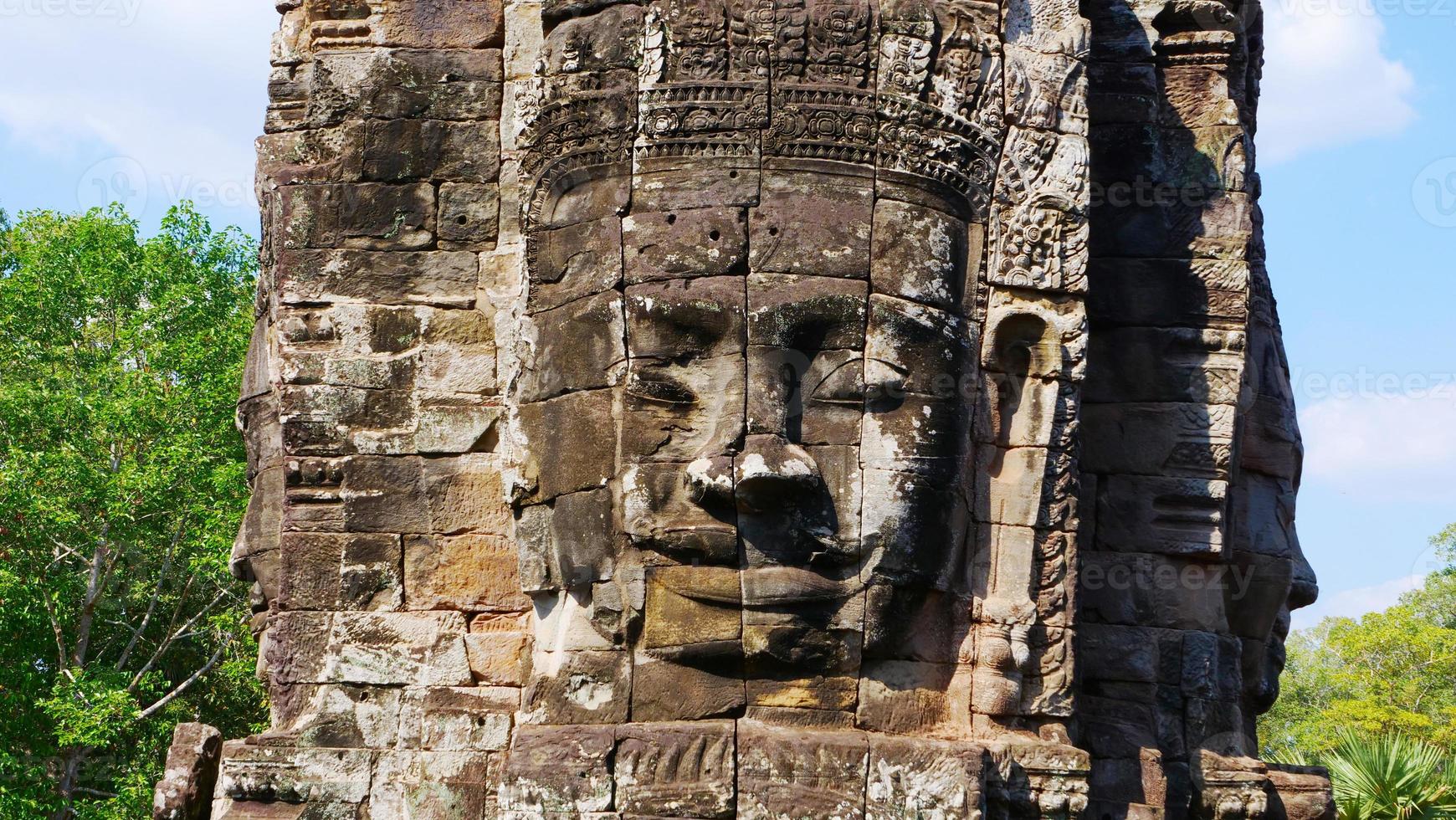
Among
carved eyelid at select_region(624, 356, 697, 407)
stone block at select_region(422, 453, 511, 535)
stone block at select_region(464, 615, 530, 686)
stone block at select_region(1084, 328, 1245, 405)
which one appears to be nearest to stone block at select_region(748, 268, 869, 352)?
carved eyelid at select_region(624, 356, 697, 407)

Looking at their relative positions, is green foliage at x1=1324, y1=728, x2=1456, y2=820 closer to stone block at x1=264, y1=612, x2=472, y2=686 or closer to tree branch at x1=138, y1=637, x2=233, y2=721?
stone block at x1=264, y1=612, x2=472, y2=686

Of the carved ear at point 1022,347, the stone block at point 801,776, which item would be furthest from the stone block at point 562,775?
the carved ear at point 1022,347

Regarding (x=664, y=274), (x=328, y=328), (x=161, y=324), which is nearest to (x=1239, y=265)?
(x=664, y=274)

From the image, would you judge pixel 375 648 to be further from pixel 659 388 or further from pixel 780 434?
pixel 780 434

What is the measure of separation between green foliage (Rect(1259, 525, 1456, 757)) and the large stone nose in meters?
19.1

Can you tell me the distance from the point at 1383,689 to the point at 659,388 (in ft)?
83.3

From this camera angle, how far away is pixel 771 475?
27.5 feet

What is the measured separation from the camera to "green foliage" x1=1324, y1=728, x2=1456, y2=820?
1520 cm

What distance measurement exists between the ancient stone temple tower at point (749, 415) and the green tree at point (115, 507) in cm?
1116

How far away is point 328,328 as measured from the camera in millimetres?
9867

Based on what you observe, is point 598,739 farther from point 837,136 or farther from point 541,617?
point 837,136

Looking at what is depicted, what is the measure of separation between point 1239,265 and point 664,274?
3595 millimetres

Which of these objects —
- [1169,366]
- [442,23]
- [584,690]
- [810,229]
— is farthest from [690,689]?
[442,23]

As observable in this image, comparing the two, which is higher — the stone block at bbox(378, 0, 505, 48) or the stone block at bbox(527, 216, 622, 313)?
the stone block at bbox(378, 0, 505, 48)
